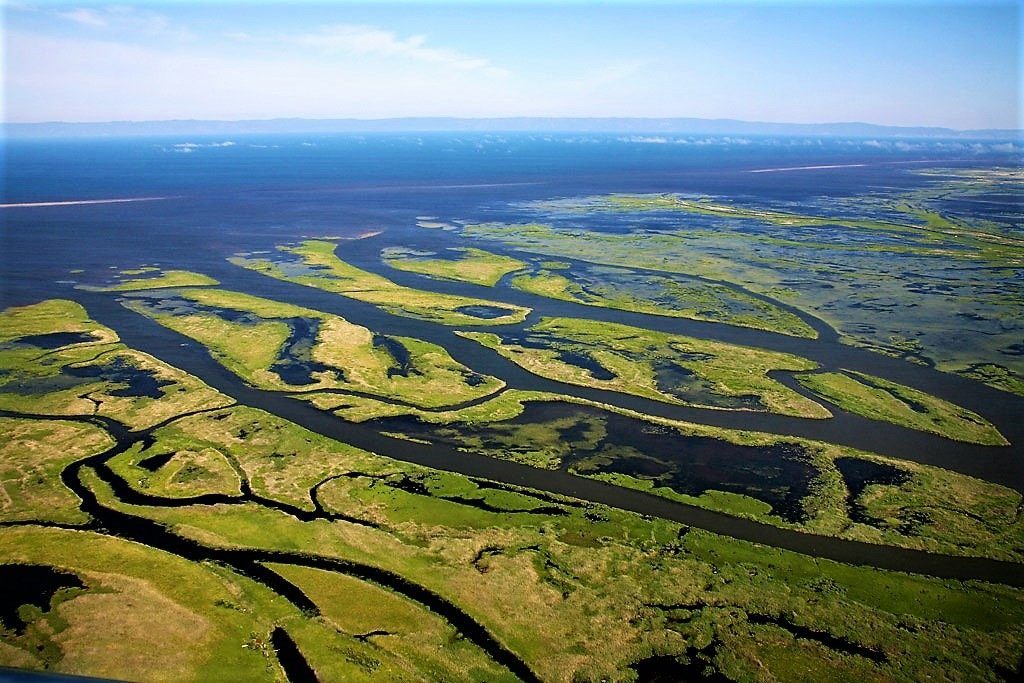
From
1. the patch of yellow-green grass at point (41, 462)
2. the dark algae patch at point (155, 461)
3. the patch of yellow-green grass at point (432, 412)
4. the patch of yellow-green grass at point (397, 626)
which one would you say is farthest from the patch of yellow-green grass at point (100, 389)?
the patch of yellow-green grass at point (397, 626)

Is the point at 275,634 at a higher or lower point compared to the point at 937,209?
lower

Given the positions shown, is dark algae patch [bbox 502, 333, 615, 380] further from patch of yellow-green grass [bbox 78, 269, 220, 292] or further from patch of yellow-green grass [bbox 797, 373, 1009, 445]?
patch of yellow-green grass [bbox 78, 269, 220, 292]

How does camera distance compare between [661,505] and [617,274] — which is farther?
[617,274]

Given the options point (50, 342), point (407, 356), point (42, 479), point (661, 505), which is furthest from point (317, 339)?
point (661, 505)

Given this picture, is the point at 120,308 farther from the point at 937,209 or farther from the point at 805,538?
the point at 937,209

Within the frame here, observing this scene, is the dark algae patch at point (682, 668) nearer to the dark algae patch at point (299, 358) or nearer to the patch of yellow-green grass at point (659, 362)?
the patch of yellow-green grass at point (659, 362)
